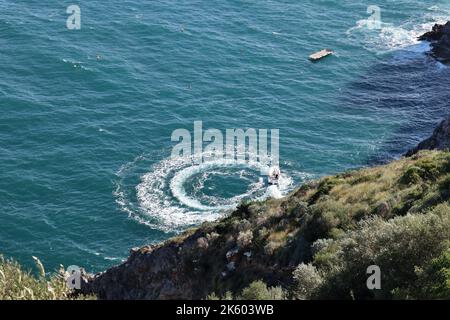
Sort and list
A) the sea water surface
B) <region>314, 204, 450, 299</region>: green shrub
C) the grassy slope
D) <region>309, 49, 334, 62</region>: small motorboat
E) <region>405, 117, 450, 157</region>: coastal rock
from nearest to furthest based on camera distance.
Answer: <region>314, 204, 450, 299</region>: green shrub → the grassy slope → <region>405, 117, 450, 157</region>: coastal rock → the sea water surface → <region>309, 49, 334, 62</region>: small motorboat

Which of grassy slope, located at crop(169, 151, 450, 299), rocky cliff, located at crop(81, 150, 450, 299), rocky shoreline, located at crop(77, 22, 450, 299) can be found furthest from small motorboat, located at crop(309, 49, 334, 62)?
rocky cliff, located at crop(81, 150, 450, 299)

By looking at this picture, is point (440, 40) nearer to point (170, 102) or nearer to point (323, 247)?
point (170, 102)

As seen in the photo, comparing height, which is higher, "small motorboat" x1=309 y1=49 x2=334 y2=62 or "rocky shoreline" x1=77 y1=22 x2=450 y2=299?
"small motorboat" x1=309 y1=49 x2=334 y2=62

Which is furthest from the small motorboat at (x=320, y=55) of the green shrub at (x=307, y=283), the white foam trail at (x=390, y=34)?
the green shrub at (x=307, y=283)

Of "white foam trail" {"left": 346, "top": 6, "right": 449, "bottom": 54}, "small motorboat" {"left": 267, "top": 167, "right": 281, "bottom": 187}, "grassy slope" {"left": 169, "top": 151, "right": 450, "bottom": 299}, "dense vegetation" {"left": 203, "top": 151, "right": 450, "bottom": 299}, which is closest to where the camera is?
"dense vegetation" {"left": 203, "top": 151, "right": 450, "bottom": 299}

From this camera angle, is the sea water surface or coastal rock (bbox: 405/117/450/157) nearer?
coastal rock (bbox: 405/117/450/157)

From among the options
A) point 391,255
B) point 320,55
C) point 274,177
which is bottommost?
point 391,255

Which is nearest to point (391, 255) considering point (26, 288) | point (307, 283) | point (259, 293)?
point (307, 283)

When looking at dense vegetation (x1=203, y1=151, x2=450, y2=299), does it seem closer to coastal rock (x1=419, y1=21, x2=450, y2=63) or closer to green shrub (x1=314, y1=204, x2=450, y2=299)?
green shrub (x1=314, y1=204, x2=450, y2=299)
